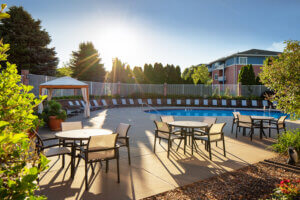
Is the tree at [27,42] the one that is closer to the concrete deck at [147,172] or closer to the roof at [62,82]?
the roof at [62,82]

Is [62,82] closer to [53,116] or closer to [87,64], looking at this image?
[53,116]

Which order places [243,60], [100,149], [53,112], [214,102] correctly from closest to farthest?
[100,149], [53,112], [214,102], [243,60]

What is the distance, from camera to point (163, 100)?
21.4 metres

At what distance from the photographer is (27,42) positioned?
22562 millimetres

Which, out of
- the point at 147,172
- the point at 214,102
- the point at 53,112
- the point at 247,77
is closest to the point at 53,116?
the point at 53,112

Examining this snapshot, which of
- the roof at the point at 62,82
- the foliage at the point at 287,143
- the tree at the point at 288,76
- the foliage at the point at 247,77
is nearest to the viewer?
the tree at the point at 288,76

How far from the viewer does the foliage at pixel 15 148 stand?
3.50ft

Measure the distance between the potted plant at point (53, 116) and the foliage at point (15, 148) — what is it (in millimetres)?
6633

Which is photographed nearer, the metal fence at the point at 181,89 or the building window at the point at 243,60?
the metal fence at the point at 181,89

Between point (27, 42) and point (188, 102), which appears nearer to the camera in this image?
point (188, 102)

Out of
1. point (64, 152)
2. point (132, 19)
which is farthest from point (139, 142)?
point (132, 19)

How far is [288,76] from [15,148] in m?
5.01

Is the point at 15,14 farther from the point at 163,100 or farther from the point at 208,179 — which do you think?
the point at 208,179

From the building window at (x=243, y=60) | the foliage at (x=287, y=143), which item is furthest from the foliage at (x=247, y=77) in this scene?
the foliage at (x=287, y=143)
